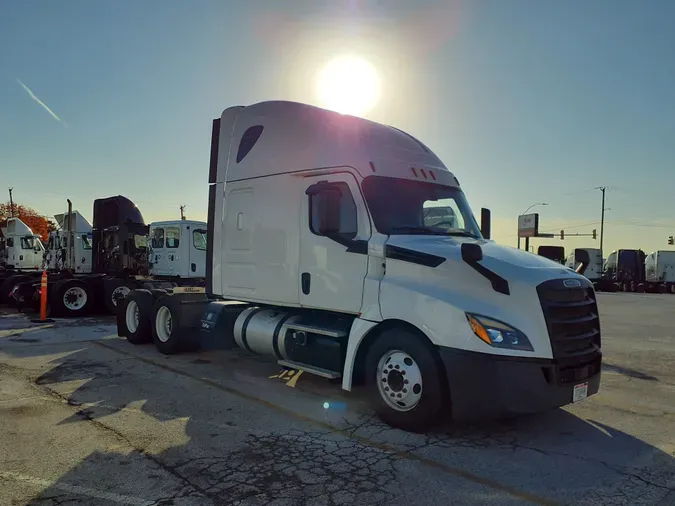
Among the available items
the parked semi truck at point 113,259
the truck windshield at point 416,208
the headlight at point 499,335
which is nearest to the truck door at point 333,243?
the truck windshield at point 416,208

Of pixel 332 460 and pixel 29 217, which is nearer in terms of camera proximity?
pixel 332 460

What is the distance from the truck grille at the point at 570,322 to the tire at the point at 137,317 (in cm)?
741

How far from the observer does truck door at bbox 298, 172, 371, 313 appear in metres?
5.78

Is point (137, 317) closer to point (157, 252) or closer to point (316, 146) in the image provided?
point (157, 252)

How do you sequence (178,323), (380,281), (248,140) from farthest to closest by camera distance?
(178,323)
(248,140)
(380,281)

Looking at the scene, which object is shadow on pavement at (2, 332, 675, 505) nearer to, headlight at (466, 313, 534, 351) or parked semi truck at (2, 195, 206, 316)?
headlight at (466, 313, 534, 351)

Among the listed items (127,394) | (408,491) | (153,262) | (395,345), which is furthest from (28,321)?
(408,491)

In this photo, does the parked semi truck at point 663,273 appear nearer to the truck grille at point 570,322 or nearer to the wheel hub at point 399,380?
the truck grille at point 570,322

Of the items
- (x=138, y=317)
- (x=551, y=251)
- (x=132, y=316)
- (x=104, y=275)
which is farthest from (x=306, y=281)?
(x=104, y=275)

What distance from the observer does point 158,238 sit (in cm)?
1536

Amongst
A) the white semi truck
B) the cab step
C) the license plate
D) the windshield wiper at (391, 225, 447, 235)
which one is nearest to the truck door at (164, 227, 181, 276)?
the white semi truck

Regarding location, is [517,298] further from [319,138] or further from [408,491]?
[319,138]

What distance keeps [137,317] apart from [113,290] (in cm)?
585

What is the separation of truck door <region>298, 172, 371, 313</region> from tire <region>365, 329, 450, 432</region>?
2.09ft
